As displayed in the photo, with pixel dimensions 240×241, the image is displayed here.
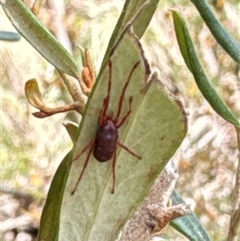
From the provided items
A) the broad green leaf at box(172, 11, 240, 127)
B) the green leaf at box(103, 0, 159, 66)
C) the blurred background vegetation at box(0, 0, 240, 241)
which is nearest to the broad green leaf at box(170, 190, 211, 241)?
the broad green leaf at box(172, 11, 240, 127)

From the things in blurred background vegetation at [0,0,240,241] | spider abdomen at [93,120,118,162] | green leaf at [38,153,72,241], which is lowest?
blurred background vegetation at [0,0,240,241]

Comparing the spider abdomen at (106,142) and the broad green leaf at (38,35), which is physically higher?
the broad green leaf at (38,35)

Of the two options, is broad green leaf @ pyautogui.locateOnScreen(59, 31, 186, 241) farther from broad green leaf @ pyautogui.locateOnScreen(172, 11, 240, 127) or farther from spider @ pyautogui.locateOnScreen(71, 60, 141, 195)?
broad green leaf @ pyautogui.locateOnScreen(172, 11, 240, 127)

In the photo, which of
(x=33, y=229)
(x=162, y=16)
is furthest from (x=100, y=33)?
(x=33, y=229)

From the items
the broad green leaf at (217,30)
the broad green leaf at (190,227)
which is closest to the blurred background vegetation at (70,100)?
the broad green leaf at (190,227)

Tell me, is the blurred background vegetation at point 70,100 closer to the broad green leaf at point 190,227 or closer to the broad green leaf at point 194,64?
the broad green leaf at point 190,227

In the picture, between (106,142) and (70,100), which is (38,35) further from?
(70,100)

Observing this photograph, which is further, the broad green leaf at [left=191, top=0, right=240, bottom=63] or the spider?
the broad green leaf at [left=191, top=0, right=240, bottom=63]

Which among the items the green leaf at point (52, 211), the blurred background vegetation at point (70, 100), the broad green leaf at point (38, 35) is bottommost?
the blurred background vegetation at point (70, 100)
